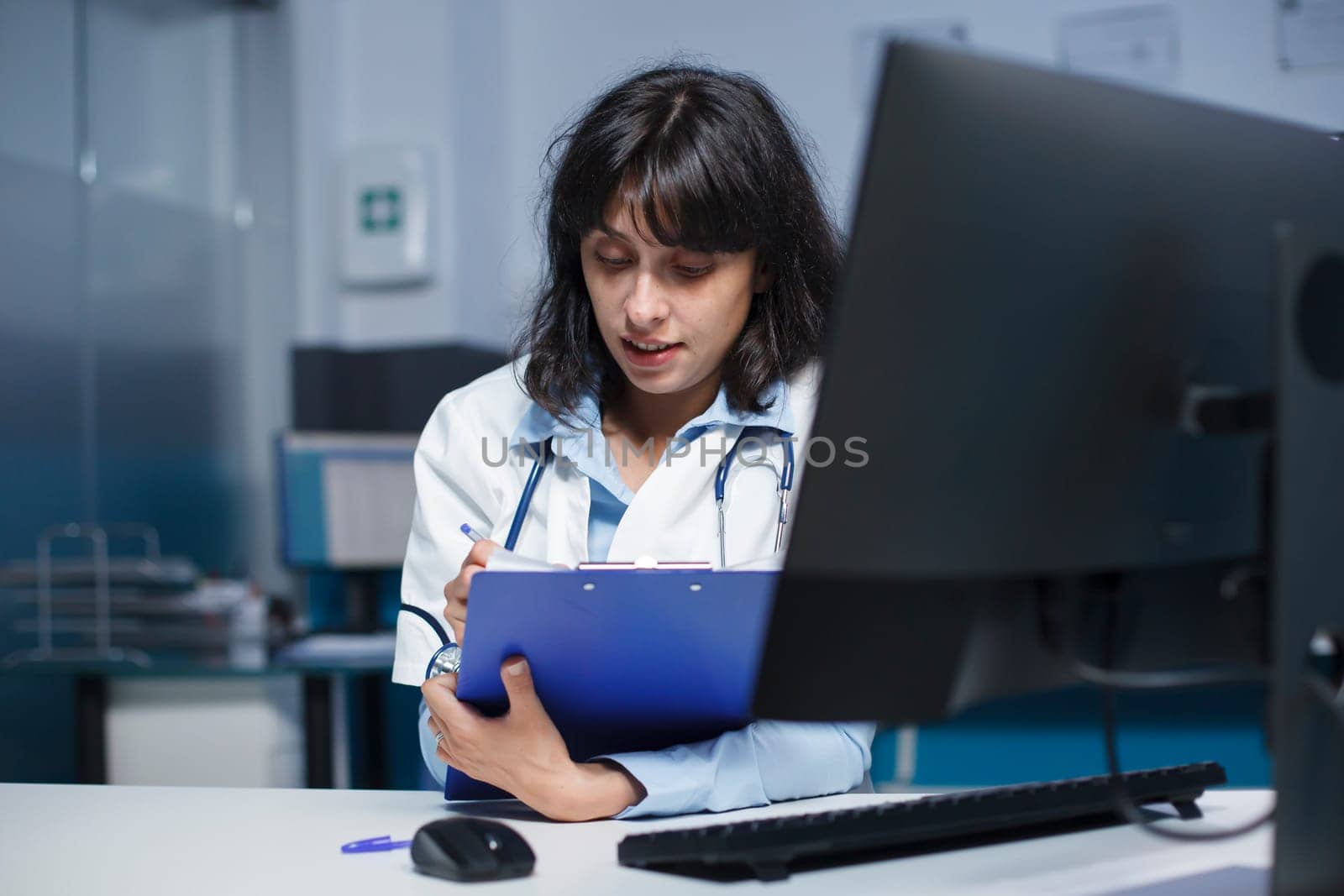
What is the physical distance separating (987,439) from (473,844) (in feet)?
1.56

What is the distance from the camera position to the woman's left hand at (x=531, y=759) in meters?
1.04

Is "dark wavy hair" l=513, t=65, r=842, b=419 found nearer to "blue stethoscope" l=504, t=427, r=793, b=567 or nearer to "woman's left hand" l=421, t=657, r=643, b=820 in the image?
"blue stethoscope" l=504, t=427, r=793, b=567

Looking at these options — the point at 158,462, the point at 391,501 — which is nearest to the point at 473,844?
the point at 391,501

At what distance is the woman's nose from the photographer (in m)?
1.29

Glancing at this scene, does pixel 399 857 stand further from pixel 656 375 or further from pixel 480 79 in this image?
pixel 480 79

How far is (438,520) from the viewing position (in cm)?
137

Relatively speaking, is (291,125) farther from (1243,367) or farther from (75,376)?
(1243,367)

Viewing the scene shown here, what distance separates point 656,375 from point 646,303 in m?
0.09

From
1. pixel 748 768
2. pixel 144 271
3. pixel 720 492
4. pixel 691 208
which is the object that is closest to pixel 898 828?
pixel 748 768

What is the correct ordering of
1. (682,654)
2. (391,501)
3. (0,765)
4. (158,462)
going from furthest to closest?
1. (158,462)
2. (391,501)
3. (0,765)
4. (682,654)

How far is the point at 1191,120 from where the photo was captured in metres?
0.71

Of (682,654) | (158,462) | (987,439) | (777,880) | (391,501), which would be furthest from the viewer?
(158,462)

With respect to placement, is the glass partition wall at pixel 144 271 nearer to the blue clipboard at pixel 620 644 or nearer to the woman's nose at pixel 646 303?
the woman's nose at pixel 646 303

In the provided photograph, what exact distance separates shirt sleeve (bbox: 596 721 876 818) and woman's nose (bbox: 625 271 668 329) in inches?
17.1
